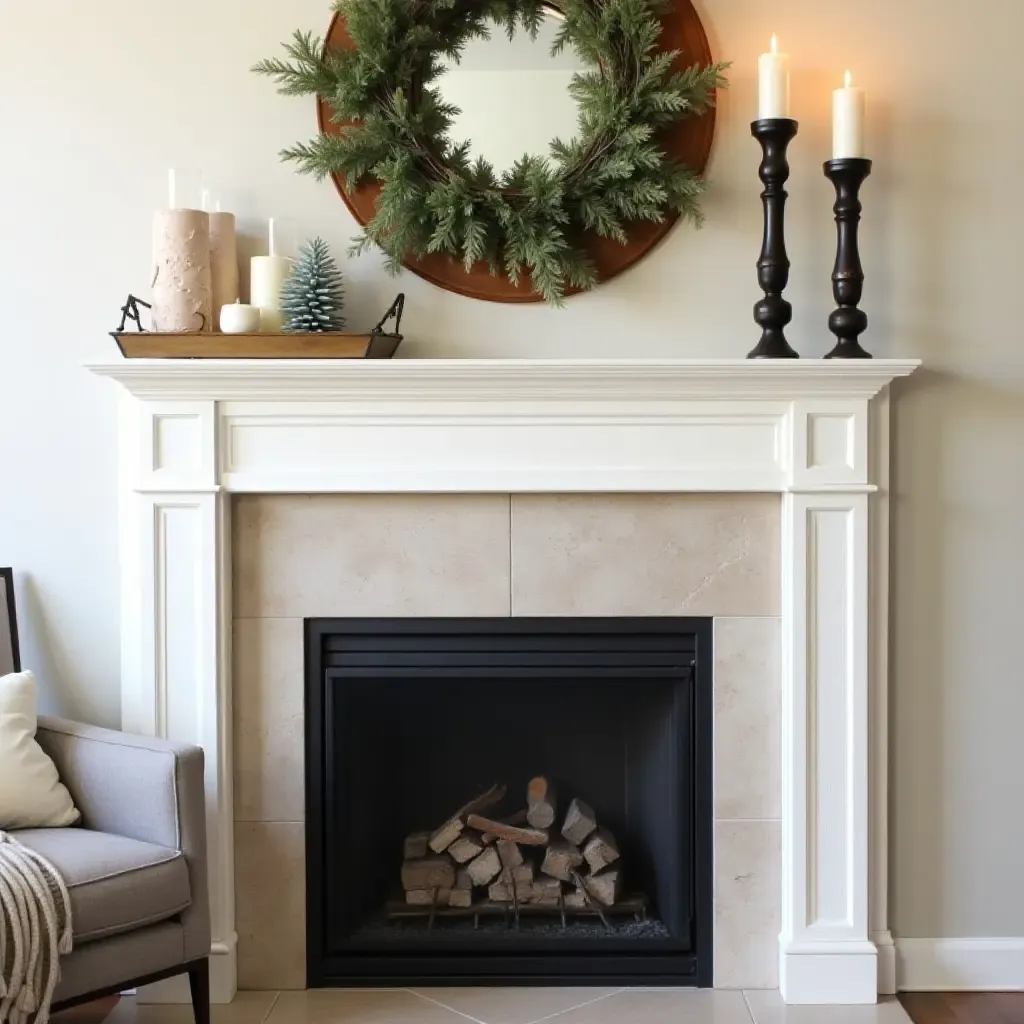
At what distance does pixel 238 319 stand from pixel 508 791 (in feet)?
4.20

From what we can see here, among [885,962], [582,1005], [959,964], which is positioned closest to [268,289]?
[582,1005]

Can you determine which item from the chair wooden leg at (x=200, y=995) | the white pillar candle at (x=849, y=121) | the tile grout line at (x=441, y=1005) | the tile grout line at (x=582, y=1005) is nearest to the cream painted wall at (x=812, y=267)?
the white pillar candle at (x=849, y=121)

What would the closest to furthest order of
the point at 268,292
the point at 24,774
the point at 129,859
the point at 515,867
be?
the point at 129,859, the point at 24,774, the point at 268,292, the point at 515,867

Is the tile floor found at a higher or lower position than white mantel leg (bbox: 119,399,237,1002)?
lower

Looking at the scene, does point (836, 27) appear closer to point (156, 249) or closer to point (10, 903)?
point (156, 249)

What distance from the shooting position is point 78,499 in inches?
106

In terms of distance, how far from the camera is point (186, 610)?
2.56 m

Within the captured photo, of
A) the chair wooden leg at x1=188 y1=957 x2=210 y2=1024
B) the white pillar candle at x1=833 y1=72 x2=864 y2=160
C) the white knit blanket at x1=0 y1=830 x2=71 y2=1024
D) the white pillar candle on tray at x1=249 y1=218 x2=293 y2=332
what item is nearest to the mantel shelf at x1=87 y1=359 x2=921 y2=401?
the white pillar candle on tray at x1=249 y1=218 x2=293 y2=332

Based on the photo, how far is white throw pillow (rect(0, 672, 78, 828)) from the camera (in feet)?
7.54

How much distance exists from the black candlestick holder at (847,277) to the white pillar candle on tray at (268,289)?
1166mm

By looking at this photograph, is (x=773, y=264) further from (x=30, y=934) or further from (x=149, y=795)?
(x=30, y=934)

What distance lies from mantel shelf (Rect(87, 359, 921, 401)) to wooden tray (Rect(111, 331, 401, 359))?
0.09ft

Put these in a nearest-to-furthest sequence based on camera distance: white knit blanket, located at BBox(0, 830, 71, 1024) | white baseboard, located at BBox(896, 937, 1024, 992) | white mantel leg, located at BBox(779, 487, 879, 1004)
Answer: white knit blanket, located at BBox(0, 830, 71, 1024) < white mantel leg, located at BBox(779, 487, 879, 1004) < white baseboard, located at BBox(896, 937, 1024, 992)

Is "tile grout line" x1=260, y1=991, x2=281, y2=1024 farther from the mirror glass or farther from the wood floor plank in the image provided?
the mirror glass
